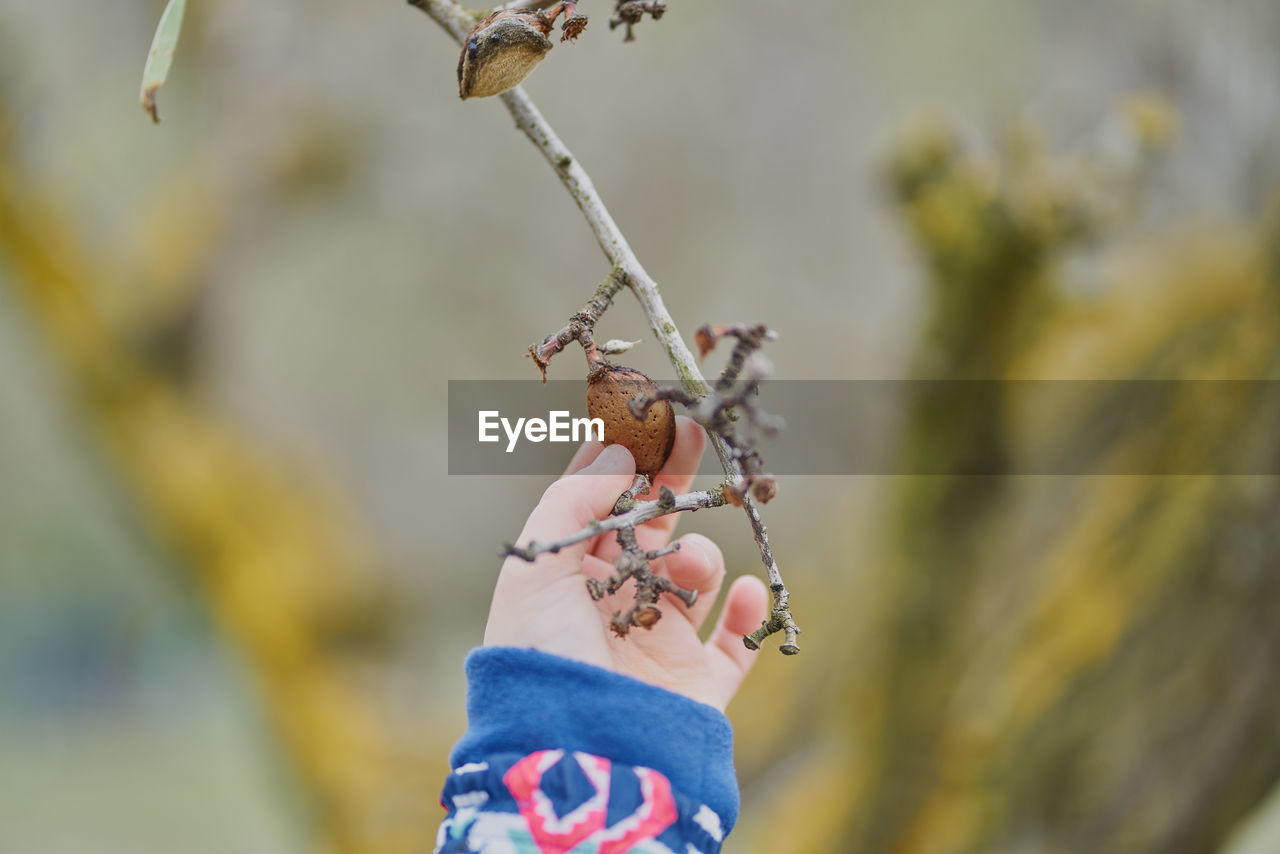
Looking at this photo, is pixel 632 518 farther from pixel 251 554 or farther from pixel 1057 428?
pixel 251 554

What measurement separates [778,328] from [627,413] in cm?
127

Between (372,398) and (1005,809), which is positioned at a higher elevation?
(372,398)

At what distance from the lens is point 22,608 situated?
4.01 m

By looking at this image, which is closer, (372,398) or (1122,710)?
(1122,710)

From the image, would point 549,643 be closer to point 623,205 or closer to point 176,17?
point 176,17

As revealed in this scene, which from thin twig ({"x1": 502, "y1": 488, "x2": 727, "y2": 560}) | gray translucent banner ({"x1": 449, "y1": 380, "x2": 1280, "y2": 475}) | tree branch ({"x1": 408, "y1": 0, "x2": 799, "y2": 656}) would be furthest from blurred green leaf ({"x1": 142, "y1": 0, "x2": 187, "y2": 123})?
gray translucent banner ({"x1": 449, "y1": 380, "x2": 1280, "y2": 475})

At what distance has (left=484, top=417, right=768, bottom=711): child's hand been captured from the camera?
1.34ft

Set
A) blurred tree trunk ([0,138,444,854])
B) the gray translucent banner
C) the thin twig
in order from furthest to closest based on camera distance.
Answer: blurred tree trunk ([0,138,444,854]), the gray translucent banner, the thin twig

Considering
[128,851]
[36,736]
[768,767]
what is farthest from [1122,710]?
[36,736]

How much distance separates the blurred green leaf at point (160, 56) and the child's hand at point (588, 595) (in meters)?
0.23

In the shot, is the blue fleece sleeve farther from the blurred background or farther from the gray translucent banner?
the blurred background

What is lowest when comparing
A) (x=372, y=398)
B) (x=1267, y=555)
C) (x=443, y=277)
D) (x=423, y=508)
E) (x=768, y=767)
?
(x=768, y=767)

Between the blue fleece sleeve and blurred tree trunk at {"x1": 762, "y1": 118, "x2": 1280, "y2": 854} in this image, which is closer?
the blue fleece sleeve

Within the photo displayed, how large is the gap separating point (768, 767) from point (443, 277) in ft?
3.51
